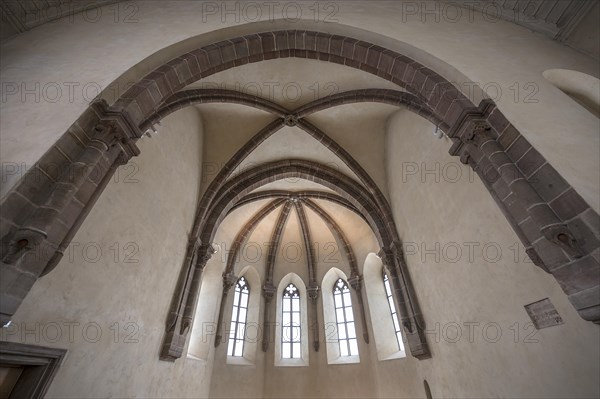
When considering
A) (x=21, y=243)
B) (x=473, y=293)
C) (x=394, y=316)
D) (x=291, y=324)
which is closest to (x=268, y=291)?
(x=291, y=324)

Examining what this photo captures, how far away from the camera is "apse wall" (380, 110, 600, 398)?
3627mm

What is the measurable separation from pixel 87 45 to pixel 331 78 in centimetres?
520

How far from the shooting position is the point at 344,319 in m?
11.8

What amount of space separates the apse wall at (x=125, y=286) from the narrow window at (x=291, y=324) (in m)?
4.39

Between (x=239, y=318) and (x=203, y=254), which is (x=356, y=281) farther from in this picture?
(x=203, y=254)

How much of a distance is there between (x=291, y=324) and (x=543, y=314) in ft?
32.0

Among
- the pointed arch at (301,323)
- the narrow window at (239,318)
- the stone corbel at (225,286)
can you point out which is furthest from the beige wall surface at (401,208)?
the pointed arch at (301,323)

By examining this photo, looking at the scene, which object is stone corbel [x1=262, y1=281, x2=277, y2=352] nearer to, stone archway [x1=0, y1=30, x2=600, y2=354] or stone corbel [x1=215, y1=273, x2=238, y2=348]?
stone corbel [x1=215, y1=273, x2=238, y2=348]

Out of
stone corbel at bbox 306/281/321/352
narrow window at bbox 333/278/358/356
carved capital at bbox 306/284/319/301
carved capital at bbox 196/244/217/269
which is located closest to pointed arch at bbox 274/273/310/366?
stone corbel at bbox 306/281/321/352

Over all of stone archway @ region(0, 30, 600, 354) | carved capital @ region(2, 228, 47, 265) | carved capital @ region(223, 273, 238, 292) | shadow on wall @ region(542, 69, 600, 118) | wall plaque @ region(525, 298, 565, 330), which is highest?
carved capital @ region(223, 273, 238, 292)

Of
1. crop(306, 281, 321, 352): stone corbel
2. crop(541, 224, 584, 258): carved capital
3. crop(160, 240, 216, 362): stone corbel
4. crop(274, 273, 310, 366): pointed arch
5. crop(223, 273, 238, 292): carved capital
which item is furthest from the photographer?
crop(306, 281, 321, 352): stone corbel

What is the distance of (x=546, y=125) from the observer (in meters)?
3.71

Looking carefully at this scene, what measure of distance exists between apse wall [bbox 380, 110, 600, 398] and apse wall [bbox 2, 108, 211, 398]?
614 cm

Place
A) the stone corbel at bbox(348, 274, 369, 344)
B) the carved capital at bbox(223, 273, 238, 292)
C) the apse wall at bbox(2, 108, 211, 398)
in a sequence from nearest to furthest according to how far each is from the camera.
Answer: the apse wall at bbox(2, 108, 211, 398) < the stone corbel at bbox(348, 274, 369, 344) < the carved capital at bbox(223, 273, 238, 292)
